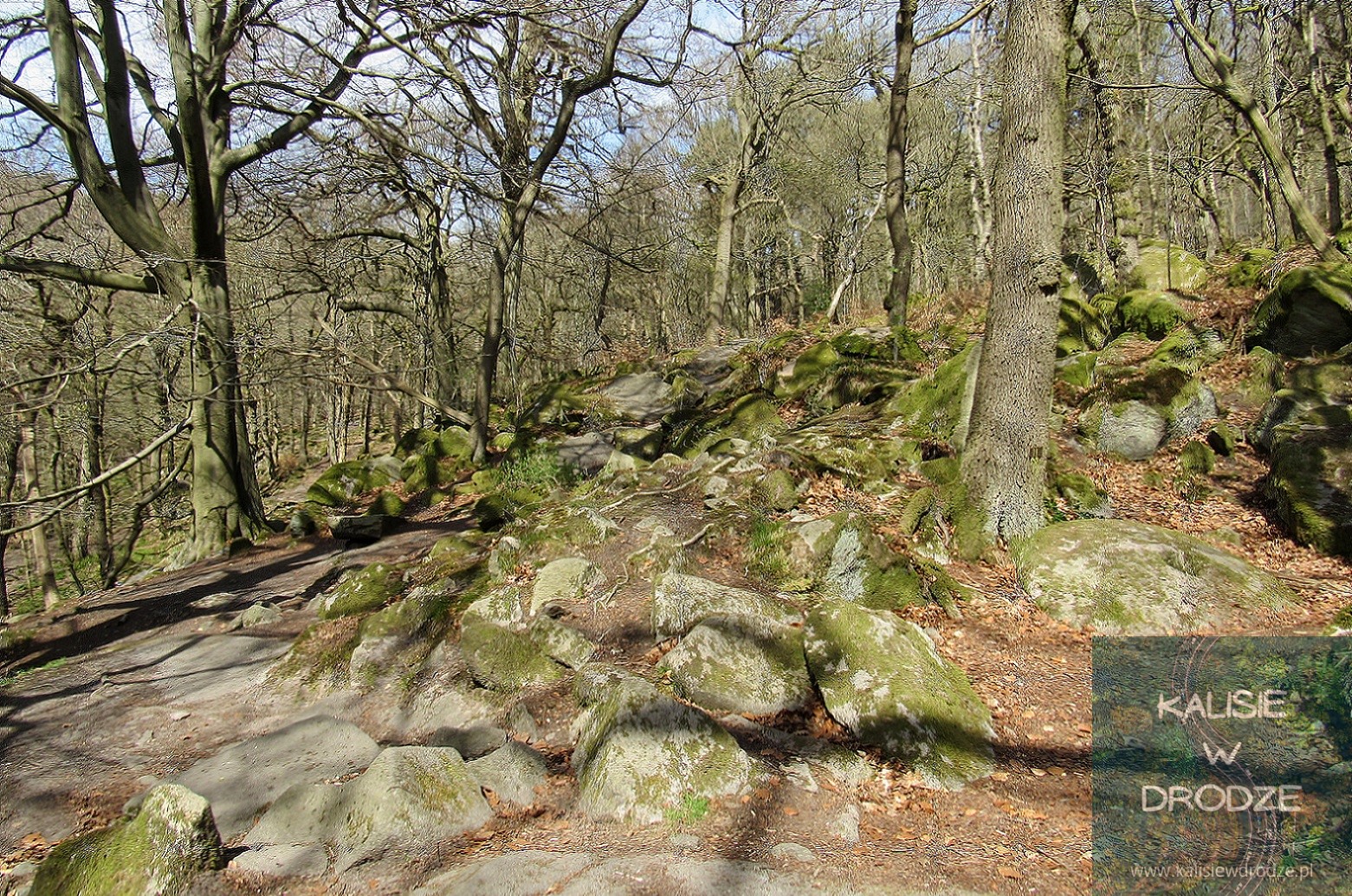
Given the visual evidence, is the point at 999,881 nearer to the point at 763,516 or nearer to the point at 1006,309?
the point at 763,516

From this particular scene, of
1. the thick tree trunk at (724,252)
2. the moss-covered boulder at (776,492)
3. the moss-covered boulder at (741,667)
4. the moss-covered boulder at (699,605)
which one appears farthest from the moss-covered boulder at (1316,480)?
the thick tree trunk at (724,252)

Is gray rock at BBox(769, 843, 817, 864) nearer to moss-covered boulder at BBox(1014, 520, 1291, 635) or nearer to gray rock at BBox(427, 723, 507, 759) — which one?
gray rock at BBox(427, 723, 507, 759)

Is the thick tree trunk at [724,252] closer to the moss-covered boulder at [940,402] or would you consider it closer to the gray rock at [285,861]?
the moss-covered boulder at [940,402]

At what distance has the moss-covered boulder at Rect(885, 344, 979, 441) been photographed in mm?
6977

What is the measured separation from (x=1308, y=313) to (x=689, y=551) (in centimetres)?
777

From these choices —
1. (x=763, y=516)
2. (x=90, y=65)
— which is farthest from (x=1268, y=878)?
(x=90, y=65)

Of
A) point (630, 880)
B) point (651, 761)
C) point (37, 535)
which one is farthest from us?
point (37, 535)

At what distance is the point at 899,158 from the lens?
1117cm

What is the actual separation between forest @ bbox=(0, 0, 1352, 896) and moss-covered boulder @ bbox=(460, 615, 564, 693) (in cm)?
3

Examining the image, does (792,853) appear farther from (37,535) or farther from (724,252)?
(724,252)

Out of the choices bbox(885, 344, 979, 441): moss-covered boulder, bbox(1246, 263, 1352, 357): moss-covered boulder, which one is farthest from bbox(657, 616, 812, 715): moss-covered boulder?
bbox(1246, 263, 1352, 357): moss-covered boulder

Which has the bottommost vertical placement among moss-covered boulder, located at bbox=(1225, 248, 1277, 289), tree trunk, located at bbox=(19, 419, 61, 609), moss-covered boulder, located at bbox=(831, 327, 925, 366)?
tree trunk, located at bbox=(19, 419, 61, 609)

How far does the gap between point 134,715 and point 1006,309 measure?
24.3ft

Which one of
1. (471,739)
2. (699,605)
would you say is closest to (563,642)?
(471,739)
